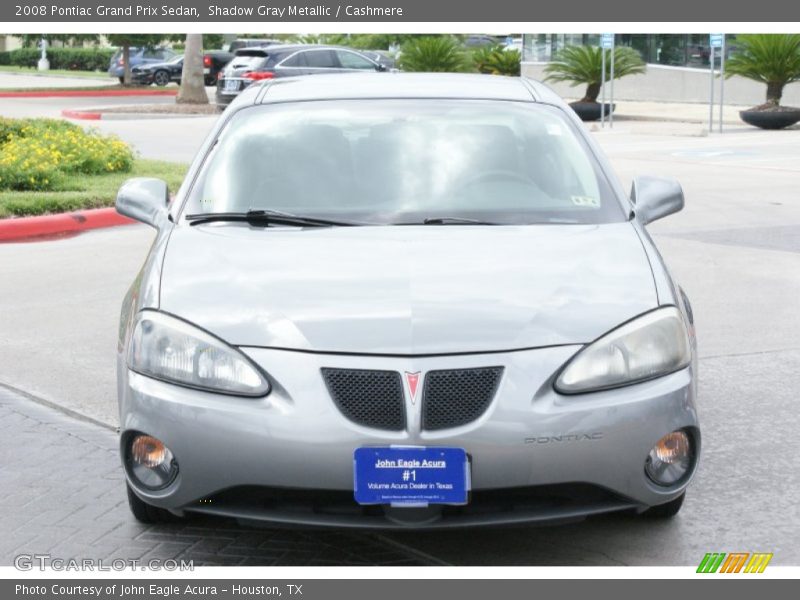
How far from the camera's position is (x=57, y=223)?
12.2 metres

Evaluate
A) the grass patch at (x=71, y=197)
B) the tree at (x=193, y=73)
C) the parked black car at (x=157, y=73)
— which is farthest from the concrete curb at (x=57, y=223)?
the parked black car at (x=157, y=73)

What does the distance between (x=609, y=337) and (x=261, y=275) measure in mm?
1136

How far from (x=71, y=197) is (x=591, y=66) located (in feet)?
64.8

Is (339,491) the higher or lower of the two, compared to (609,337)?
lower

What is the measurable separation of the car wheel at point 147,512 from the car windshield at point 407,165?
1.19 m

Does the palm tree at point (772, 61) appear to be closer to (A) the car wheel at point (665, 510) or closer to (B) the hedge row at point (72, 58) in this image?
(A) the car wheel at point (665, 510)

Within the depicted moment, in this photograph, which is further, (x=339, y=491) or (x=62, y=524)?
(x=62, y=524)

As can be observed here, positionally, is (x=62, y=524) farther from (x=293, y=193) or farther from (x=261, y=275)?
(x=293, y=193)

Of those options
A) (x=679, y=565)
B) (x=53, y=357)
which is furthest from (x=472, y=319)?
(x=53, y=357)

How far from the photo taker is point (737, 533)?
14.6 feet

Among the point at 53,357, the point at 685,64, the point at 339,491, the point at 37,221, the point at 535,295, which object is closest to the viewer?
the point at 339,491

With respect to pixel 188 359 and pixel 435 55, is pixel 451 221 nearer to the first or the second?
pixel 188 359

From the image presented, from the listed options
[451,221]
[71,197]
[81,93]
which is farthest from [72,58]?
[451,221]

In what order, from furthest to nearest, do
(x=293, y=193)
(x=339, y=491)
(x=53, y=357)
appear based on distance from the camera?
(x=53, y=357), (x=293, y=193), (x=339, y=491)
